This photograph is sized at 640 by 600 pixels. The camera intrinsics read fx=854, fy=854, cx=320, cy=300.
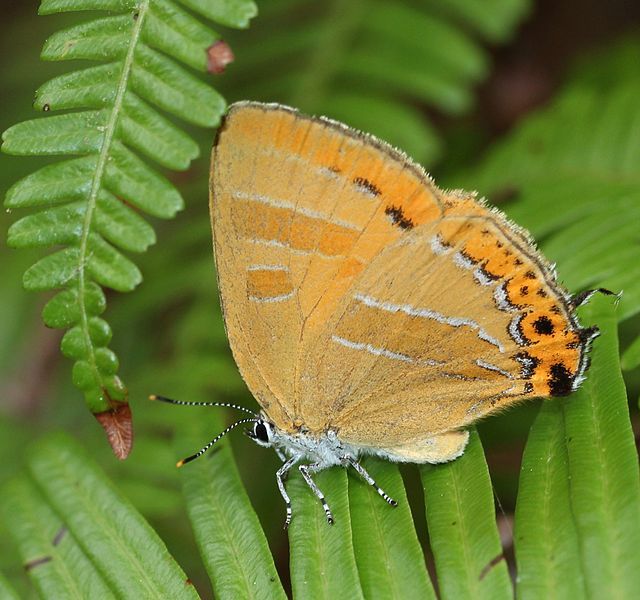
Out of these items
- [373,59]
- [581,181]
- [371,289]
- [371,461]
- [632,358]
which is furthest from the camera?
[373,59]

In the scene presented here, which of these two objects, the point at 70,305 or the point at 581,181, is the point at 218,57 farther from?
the point at 581,181

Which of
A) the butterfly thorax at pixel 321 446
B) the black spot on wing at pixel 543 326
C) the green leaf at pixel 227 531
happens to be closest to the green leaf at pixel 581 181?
the black spot on wing at pixel 543 326

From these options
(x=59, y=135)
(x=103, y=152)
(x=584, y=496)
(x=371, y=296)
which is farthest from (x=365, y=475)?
(x=59, y=135)

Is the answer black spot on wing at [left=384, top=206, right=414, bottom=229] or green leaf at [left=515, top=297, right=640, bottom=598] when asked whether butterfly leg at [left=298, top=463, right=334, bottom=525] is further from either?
black spot on wing at [left=384, top=206, right=414, bottom=229]

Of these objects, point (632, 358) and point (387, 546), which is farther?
point (632, 358)

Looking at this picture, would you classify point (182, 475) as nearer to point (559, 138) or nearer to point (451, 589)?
point (451, 589)

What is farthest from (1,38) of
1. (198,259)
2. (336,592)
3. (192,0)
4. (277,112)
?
(336,592)
